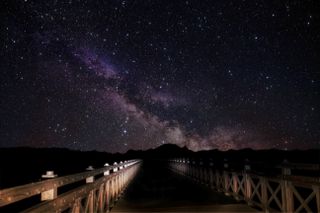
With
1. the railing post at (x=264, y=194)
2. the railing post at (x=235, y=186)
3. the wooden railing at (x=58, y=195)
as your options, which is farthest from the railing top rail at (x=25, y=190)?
the railing post at (x=235, y=186)

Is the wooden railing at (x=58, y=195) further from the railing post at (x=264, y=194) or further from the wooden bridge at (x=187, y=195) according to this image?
the railing post at (x=264, y=194)

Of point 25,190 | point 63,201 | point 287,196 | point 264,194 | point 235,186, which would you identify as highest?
point 25,190

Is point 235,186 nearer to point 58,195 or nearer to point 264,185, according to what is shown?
point 264,185

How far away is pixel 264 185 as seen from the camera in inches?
390

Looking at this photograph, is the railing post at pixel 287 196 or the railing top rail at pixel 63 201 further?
the railing post at pixel 287 196

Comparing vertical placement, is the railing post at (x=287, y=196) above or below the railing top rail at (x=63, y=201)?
below

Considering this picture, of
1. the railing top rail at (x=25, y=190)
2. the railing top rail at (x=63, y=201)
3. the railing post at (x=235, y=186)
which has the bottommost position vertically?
the railing post at (x=235, y=186)

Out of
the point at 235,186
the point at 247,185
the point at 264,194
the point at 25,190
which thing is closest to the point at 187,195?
the point at 235,186

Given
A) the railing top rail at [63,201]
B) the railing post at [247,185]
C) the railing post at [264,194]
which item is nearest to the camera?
the railing top rail at [63,201]

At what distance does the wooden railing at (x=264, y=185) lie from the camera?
7289 millimetres

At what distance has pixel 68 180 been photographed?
598cm

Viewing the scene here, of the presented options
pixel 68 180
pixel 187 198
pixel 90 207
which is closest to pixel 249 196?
pixel 187 198

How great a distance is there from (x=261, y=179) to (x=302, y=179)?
9.46 ft

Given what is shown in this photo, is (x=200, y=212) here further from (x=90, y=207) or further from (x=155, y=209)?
(x=90, y=207)
